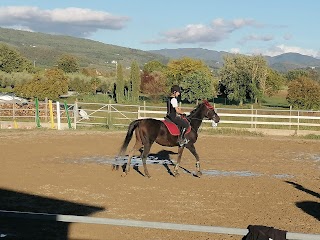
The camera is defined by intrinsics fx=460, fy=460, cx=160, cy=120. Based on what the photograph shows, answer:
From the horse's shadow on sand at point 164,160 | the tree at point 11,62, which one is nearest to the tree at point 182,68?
the tree at point 11,62

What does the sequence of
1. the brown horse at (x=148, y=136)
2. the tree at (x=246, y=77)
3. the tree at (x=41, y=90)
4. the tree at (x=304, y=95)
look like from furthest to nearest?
the tree at (x=246, y=77)
the tree at (x=41, y=90)
the tree at (x=304, y=95)
the brown horse at (x=148, y=136)

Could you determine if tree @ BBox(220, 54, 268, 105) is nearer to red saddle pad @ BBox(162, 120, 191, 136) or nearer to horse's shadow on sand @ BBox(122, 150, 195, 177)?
horse's shadow on sand @ BBox(122, 150, 195, 177)

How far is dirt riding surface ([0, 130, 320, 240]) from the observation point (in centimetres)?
778

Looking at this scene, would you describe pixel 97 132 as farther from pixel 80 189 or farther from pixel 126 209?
pixel 126 209

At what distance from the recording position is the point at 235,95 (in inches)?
2532

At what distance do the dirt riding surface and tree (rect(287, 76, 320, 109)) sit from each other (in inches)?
1301

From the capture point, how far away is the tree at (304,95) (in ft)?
164

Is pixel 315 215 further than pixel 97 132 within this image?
No

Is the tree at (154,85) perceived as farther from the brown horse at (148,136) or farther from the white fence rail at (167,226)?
the white fence rail at (167,226)

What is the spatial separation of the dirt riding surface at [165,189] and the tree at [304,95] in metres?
33.0

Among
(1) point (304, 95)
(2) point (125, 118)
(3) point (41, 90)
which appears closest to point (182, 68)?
(3) point (41, 90)

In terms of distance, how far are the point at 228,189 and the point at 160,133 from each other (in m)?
2.48

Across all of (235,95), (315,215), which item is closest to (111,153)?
(315,215)

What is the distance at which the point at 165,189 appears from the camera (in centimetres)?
1044
